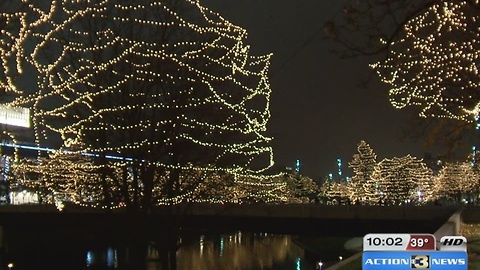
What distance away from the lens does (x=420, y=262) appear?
659 centimetres

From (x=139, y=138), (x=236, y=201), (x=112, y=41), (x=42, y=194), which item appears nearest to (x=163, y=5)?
(x=112, y=41)

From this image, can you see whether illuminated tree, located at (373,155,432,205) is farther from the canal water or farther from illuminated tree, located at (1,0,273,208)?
illuminated tree, located at (1,0,273,208)

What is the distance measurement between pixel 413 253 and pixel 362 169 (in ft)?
315

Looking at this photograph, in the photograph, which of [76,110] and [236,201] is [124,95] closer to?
[76,110]

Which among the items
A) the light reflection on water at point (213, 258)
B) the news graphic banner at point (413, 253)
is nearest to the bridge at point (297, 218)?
the light reflection on water at point (213, 258)

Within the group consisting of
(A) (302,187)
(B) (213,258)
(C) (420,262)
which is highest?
(A) (302,187)

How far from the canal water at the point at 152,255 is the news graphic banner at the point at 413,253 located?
26.7m

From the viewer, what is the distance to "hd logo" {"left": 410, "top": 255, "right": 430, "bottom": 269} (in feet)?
21.5

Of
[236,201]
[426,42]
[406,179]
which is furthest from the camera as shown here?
[406,179]

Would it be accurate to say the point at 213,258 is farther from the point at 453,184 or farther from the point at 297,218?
the point at 453,184

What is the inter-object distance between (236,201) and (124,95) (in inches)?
527

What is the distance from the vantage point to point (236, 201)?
3647cm

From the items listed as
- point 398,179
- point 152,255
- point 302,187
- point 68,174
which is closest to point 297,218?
point 152,255

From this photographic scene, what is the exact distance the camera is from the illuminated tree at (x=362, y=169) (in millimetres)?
96375
